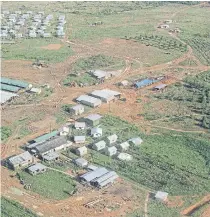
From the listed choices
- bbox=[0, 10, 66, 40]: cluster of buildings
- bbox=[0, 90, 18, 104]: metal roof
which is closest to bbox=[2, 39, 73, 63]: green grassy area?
bbox=[0, 10, 66, 40]: cluster of buildings

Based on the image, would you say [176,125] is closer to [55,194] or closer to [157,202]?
[157,202]

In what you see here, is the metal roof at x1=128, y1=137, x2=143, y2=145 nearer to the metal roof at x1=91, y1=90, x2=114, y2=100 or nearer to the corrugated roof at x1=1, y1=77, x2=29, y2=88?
the metal roof at x1=91, y1=90, x2=114, y2=100

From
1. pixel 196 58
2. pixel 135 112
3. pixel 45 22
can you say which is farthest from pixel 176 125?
pixel 45 22

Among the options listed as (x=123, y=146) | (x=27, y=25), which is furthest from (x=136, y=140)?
(x=27, y=25)

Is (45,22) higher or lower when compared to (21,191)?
higher

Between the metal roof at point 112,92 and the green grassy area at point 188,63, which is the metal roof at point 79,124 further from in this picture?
the green grassy area at point 188,63

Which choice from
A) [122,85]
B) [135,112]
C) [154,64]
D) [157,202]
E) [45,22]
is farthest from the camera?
[45,22]
